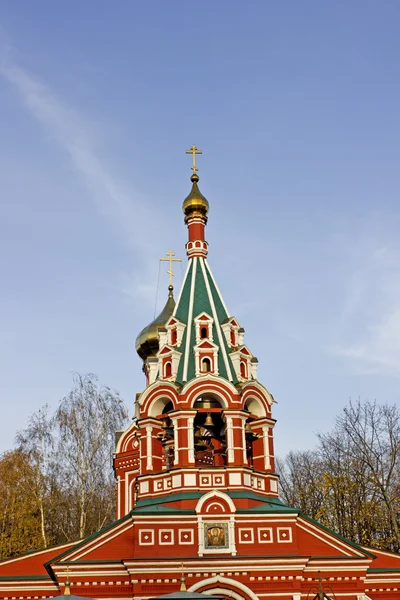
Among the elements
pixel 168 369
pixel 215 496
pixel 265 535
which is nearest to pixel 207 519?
pixel 215 496

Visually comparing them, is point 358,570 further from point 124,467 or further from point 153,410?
point 124,467

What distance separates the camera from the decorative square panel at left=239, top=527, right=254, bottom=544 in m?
15.4

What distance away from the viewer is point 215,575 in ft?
49.1

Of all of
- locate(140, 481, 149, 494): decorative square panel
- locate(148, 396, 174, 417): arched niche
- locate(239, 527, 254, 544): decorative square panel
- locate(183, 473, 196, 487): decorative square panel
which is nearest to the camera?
locate(239, 527, 254, 544): decorative square panel

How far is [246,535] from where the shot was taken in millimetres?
15453

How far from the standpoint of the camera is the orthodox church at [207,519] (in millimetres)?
15016

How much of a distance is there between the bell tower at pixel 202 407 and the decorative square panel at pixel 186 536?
37.2 inches

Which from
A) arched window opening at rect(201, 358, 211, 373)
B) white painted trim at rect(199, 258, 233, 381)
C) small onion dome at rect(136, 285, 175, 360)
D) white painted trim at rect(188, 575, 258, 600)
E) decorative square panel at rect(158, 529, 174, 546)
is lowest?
white painted trim at rect(188, 575, 258, 600)

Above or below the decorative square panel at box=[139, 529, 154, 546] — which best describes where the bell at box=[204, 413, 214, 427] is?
above

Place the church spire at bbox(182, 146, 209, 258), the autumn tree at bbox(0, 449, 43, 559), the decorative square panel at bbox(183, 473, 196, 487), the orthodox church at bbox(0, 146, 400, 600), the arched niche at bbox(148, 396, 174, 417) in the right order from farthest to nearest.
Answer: the autumn tree at bbox(0, 449, 43, 559) → the church spire at bbox(182, 146, 209, 258) → the arched niche at bbox(148, 396, 174, 417) → the decorative square panel at bbox(183, 473, 196, 487) → the orthodox church at bbox(0, 146, 400, 600)

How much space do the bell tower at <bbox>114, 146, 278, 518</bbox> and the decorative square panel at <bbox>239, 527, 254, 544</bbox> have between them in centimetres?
93

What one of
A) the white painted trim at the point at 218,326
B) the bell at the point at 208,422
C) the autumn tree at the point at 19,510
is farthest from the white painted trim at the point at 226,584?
the autumn tree at the point at 19,510

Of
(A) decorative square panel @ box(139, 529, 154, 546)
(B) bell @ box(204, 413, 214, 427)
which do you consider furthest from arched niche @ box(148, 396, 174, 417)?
(A) decorative square panel @ box(139, 529, 154, 546)

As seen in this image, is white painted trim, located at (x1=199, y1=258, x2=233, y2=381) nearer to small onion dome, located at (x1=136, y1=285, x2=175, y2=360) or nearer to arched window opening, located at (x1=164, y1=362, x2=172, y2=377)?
arched window opening, located at (x1=164, y1=362, x2=172, y2=377)
